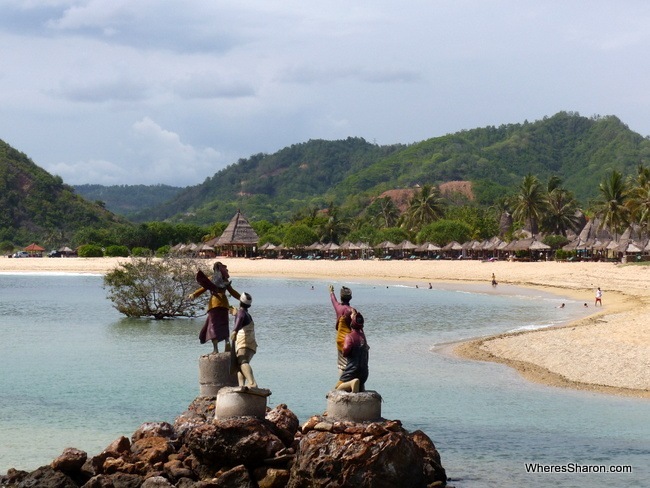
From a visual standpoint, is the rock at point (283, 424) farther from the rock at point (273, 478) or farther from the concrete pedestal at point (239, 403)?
the rock at point (273, 478)

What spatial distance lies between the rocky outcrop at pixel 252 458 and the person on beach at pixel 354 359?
647mm

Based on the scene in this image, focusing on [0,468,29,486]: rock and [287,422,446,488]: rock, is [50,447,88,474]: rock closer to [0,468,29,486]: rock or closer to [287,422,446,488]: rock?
[0,468,29,486]: rock

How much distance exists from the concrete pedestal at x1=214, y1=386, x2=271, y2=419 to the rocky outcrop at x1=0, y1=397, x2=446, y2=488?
0.13m

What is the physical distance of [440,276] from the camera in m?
71.4

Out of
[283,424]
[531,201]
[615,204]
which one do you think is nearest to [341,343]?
[283,424]

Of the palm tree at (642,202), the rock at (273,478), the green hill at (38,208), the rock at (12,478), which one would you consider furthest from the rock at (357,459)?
the green hill at (38,208)

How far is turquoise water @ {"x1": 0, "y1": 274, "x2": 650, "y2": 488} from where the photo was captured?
1323cm

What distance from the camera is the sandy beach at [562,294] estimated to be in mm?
19531

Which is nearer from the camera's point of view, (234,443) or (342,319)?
(234,443)

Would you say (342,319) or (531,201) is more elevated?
(531,201)

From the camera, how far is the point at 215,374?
38.5 feet

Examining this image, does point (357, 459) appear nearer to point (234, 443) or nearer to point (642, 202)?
point (234, 443)

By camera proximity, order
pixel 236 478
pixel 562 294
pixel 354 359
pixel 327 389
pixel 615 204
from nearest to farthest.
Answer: pixel 236 478 < pixel 354 359 < pixel 327 389 < pixel 562 294 < pixel 615 204

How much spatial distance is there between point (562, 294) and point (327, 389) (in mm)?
33033
